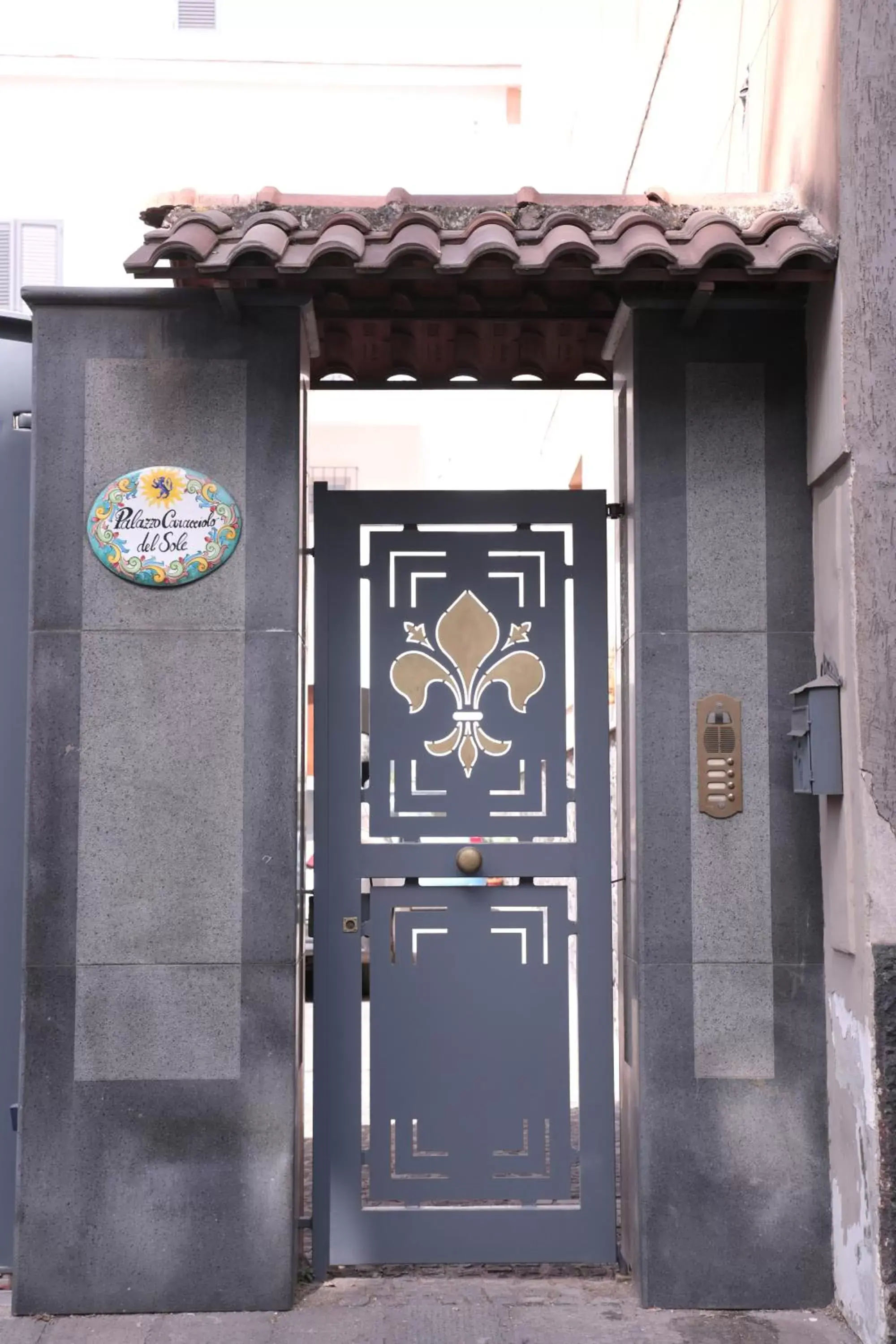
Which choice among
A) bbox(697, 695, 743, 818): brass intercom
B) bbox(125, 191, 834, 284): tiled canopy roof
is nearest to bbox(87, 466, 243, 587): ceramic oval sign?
bbox(125, 191, 834, 284): tiled canopy roof

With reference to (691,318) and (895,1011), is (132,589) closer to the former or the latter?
(691,318)

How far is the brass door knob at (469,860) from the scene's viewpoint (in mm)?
5816

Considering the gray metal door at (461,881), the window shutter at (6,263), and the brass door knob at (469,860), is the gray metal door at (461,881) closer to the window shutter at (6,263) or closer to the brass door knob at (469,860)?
the brass door knob at (469,860)

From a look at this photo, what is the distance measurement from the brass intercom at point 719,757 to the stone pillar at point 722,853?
0.03 meters

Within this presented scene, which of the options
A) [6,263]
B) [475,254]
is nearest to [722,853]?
[475,254]

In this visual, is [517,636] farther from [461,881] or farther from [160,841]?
[160,841]

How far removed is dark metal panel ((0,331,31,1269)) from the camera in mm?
5617

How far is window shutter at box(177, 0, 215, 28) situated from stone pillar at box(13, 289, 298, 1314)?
13.6 meters

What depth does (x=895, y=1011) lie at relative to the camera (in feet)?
15.8

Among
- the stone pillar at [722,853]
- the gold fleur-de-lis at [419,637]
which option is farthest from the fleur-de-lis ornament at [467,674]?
the stone pillar at [722,853]

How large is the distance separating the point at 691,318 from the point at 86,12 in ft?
47.3

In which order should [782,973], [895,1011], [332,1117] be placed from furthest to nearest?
[332,1117] → [782,973] → [895,1011]

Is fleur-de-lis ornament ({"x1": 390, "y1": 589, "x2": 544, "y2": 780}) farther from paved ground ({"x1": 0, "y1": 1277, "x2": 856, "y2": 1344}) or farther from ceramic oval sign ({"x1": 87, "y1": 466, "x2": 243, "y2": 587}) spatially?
paved ground ({"x1": 0, "y1": 1277, "x2": 856, "y2": 1344})

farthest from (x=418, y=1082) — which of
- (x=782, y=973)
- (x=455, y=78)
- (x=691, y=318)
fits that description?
(x=455, y=78)
